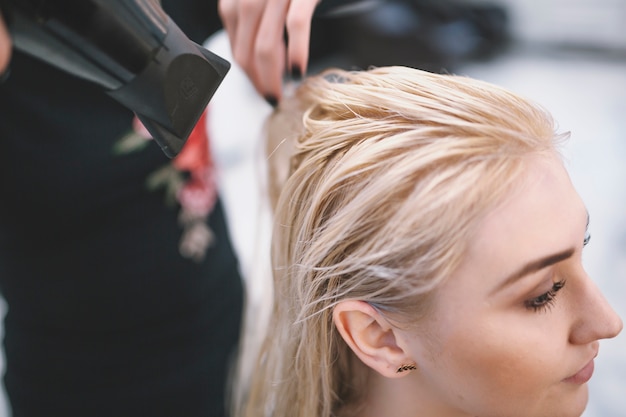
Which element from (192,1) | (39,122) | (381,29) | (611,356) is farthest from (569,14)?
(39,122)

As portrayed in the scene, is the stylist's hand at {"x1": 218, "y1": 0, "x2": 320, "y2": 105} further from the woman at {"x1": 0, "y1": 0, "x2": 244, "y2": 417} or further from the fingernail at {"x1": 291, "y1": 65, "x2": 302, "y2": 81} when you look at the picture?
the woman at {"x1": 0, "y1": 0, "x2": 244, "y2": 417}

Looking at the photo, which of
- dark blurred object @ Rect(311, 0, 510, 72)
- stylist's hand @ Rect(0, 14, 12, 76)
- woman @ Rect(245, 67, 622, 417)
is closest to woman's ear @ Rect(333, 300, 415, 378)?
woman @ Rect(245, 67, 622, 417)

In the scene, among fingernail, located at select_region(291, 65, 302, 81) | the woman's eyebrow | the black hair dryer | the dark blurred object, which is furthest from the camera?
the dark blurred object

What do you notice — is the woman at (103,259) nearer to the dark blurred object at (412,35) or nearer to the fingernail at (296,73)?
the fingernail at (296,73)

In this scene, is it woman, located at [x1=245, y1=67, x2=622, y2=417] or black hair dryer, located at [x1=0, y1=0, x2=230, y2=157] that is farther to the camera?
woman, located at [x1=245, y1=67, x2=622, y2=417]

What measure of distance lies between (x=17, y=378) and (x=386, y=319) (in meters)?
0.60

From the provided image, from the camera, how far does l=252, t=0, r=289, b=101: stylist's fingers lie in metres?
0.65

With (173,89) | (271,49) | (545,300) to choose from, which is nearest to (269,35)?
(271,49)

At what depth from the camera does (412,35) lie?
288 centimetres

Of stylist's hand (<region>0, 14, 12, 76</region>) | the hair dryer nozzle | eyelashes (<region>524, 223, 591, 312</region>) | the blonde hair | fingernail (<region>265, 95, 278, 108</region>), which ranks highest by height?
stylist's hand (<region>0, 14, 12, 76</region>)

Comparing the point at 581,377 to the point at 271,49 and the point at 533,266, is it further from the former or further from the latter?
the point at 271,49

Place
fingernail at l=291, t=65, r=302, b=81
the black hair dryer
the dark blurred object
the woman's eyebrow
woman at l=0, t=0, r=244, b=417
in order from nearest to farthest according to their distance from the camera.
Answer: the black hair dryer < the woman's eyebrow < fingernail at l=291, t=65, r=302, b=81 < woman at l=0, t=0, r=244, b=417 < the dark blurred object

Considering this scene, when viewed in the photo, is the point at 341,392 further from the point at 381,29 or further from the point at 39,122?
the point at 381,29

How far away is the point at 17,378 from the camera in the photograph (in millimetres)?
905
